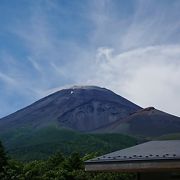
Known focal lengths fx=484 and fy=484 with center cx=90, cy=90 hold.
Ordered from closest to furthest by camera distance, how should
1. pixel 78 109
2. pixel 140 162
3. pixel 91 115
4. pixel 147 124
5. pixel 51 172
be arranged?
pixel 140 162 → pixel 51 172 → pixel 147 124 → pixel 78 109 → pixel 91 115

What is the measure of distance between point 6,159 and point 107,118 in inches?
4251

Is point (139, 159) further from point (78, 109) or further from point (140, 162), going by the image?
point (78, 109)

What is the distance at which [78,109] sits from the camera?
12212 centimetres

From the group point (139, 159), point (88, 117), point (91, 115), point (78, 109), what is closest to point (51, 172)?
point (139, 159)

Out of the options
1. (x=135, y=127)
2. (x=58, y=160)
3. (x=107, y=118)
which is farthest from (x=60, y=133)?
(x=58, y=160)

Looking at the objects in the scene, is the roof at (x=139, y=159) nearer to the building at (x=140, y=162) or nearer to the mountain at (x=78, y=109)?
the building at (x=140, y=162)

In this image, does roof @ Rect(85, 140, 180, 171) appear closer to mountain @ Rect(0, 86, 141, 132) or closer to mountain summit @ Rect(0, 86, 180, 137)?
mountain summit @ Rect(0, 86, 180, 137)

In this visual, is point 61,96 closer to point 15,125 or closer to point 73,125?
point 73,125

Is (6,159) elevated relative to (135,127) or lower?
lower

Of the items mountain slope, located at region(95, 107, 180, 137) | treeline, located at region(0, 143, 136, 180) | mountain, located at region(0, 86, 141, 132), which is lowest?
treeline, located at region(0, 143, 136, 180)

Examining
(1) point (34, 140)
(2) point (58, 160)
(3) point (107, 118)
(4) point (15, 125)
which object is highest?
(3) point (107, 118)

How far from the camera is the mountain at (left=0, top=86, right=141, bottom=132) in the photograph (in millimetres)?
111100

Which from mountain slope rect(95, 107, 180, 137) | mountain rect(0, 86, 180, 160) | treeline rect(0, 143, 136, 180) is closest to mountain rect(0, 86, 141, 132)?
mountain rect(0, 86, 180, 160)

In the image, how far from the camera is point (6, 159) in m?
15.1
